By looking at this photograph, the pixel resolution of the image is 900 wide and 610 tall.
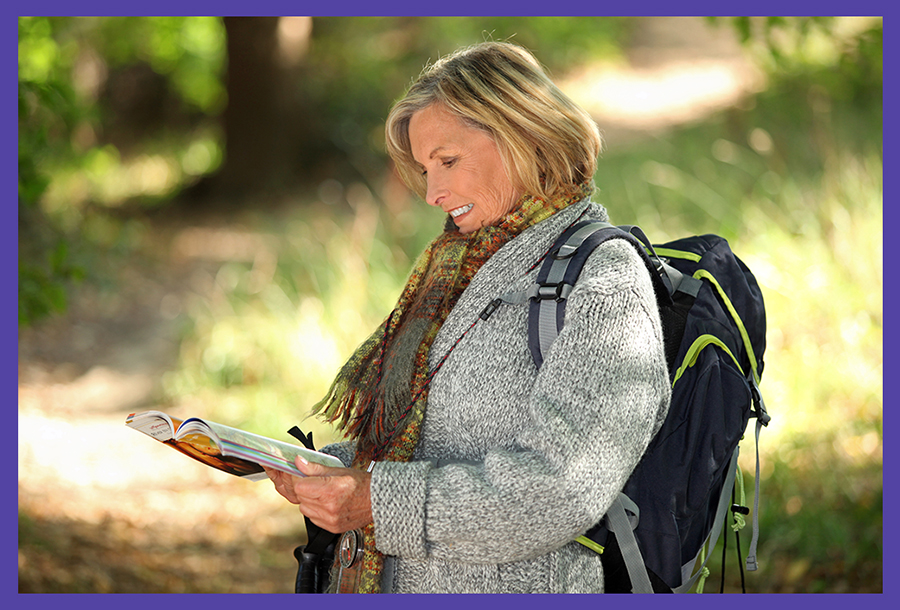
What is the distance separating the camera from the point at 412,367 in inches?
69.4

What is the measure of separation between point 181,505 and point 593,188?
4.06 m

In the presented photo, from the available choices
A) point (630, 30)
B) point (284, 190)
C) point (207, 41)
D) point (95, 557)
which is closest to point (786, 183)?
point (95, 557)

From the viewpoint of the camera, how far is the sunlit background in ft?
13.4

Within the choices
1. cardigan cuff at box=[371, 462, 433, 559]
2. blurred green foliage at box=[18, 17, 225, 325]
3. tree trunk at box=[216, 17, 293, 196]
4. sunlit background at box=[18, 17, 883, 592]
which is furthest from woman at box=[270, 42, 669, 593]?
tree trunk at box=[216, 17, 293, 196]

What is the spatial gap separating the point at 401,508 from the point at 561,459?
1.19 feet

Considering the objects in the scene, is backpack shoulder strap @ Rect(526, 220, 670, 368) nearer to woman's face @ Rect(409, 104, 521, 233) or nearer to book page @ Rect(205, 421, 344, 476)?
woman's face @ Rect(409, 104, 521, 233)

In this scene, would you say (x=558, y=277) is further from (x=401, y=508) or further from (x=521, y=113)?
(x=401, y=508)

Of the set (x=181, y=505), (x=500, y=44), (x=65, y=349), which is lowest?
(x=181, y=505)

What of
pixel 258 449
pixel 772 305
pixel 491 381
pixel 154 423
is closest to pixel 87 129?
pixel 772 305

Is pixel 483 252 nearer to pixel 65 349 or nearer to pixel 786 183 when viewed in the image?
pixel 786 183

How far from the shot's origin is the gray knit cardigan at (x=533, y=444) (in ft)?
4.66

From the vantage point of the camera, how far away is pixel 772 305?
500 centimetres

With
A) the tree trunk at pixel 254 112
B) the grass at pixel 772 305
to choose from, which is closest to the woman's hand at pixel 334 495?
the grass at pixel 772 305

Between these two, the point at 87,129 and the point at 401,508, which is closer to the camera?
the point at 401,508
